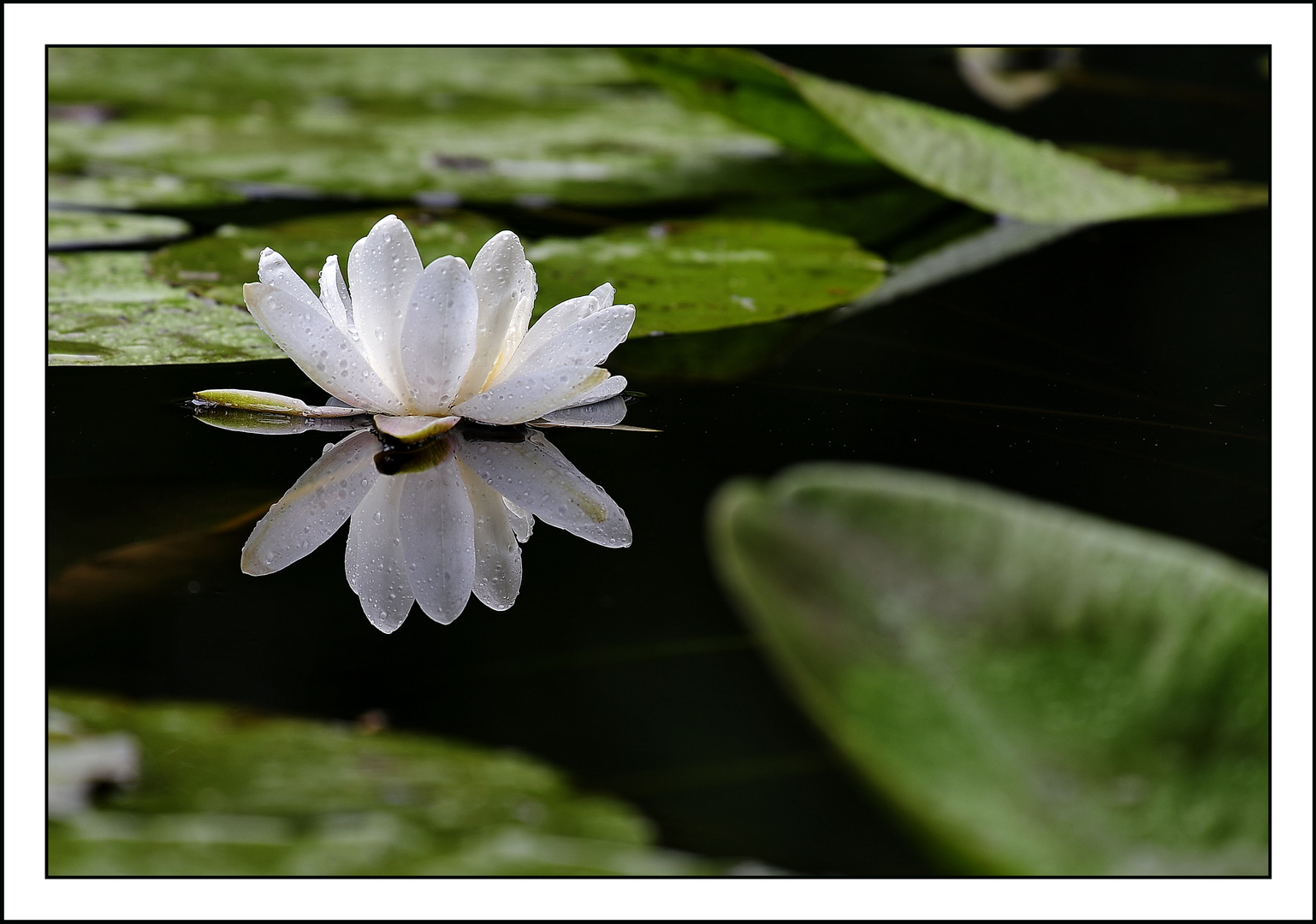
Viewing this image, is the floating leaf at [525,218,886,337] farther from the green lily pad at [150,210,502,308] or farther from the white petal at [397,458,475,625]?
the white petal at [397,458,475,625]

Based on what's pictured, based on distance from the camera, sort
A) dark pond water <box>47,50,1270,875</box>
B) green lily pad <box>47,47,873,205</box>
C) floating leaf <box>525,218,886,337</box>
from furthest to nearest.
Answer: green lily pad <box>47,47,873,205</box> < floating leaf <box>525,218,886,337</box> < dark pond water <box>47,50,1270,875</box>

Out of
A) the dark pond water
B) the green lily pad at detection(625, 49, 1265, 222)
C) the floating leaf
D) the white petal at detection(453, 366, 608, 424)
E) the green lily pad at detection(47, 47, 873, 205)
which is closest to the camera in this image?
the dark pond water

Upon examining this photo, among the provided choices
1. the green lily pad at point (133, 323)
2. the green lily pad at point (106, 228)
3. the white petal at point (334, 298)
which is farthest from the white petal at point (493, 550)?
the green lily pad at point (106, 228)

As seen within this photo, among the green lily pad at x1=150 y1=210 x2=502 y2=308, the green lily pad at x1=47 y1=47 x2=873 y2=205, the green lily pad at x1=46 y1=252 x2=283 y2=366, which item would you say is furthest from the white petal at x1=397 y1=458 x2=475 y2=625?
the green lily pad at x1=47 y1=47 x2=873 y2=205

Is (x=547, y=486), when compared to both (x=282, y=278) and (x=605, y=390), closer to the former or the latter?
(x=605, y=390)

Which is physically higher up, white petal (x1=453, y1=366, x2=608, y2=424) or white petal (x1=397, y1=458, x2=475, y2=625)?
white petal (x1=453, y1=366, x2=608, y2=424)

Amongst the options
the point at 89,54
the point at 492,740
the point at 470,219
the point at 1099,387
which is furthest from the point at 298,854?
the point at 89,54
